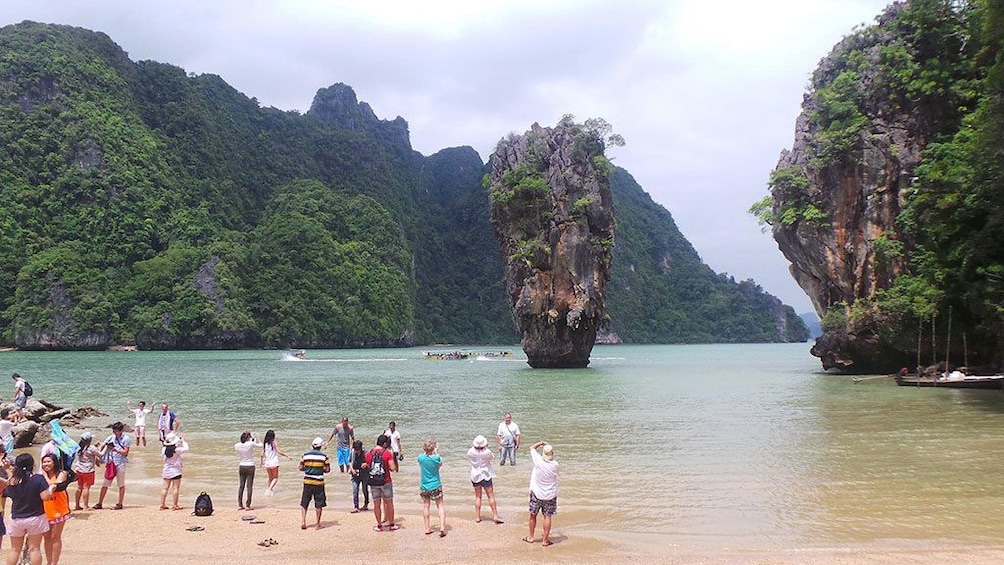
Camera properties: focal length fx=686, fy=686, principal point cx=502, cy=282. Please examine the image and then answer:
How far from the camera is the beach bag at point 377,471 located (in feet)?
31.5

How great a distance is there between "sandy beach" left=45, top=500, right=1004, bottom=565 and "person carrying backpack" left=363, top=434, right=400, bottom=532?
23cm

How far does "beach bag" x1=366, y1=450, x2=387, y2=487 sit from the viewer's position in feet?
31.5

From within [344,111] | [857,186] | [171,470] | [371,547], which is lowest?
[371,547]

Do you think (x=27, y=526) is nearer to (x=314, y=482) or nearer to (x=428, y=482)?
(x=314, y=482)

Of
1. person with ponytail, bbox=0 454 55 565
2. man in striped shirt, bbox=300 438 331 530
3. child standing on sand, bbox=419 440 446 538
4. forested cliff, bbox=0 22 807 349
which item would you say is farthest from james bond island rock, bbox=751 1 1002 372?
forested cliff, bbox=0 22 807 349

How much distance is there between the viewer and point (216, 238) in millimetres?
112750

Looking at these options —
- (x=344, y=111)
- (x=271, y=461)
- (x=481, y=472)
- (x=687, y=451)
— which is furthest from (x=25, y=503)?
(x=344, y=111)

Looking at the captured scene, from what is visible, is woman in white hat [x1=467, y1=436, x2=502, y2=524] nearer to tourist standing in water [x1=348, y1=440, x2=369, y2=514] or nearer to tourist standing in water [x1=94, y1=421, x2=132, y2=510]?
tourist standing in water [x1=348, y1=440, x2=369, y2=514]

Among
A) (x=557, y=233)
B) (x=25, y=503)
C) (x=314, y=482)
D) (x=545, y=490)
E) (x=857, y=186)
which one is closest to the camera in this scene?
Answer: (x=25, y=503)

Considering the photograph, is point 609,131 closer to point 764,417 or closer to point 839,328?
point 839,328

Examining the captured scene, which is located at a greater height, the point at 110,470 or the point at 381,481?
the point at 381,481

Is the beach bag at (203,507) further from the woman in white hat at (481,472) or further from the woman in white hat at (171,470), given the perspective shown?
the woman in white hat at (481,472)

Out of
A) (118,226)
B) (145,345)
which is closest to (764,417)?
(145,345)

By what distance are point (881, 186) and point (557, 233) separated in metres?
21.3
